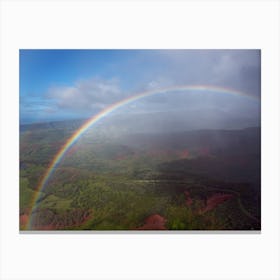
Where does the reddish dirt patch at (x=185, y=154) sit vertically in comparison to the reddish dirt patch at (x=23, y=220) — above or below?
above

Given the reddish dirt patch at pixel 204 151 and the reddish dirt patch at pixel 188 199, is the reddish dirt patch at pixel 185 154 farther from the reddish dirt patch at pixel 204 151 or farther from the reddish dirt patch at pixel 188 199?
the reddish dirt patch at pixel 188 199

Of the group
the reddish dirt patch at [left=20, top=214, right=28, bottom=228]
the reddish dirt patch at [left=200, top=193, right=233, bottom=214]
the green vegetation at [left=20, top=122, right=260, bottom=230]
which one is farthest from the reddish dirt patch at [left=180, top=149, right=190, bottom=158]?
the reddish dirt patch at [left=20, top=214, right=28, bottom=228]

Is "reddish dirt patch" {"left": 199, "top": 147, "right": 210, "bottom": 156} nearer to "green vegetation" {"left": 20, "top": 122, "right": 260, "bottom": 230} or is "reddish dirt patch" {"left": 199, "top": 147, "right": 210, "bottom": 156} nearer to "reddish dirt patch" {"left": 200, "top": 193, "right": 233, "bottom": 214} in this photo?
"green vegetation" {"left": 20, "top": 122, "right": 260, "bottom": 230}

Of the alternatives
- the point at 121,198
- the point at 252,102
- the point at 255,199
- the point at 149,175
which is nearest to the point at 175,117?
the point at 149,175

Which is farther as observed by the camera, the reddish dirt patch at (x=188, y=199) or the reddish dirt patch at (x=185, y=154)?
the reddish dirt patch at (x=185, y=154)

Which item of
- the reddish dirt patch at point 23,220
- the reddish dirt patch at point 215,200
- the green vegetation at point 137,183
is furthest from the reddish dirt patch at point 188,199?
the reddish dirt patch at point 23,220

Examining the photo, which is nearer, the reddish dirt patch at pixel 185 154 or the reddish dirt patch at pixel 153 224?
the reddish dirt patch at pixel 153 224

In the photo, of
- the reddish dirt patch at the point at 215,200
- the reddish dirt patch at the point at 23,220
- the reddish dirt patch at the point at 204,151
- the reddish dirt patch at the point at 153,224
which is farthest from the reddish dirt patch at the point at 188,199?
the reddish dirt patch at the point at 23,220

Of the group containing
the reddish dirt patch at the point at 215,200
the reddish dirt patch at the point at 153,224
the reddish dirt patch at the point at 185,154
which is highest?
the reddish dirt patch at the point at 185,154

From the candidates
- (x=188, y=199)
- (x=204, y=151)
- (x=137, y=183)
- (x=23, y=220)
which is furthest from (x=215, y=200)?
(x=23, y=220)

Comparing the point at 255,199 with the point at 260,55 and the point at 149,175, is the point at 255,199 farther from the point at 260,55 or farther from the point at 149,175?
the point at 260,55

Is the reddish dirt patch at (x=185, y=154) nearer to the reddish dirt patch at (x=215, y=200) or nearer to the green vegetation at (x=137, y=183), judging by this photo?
the green vegetation at (x=137, y=183)
